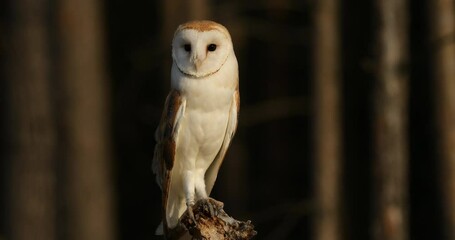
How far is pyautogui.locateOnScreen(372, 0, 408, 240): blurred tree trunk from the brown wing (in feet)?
9.15

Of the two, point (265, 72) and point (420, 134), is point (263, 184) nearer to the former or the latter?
point (265, 72)

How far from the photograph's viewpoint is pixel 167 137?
229 inches

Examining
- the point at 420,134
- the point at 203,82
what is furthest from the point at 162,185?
the point at 420,134

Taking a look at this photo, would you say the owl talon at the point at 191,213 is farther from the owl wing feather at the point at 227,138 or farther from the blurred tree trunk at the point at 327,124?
the blurred tree trunk at the point at 327,124

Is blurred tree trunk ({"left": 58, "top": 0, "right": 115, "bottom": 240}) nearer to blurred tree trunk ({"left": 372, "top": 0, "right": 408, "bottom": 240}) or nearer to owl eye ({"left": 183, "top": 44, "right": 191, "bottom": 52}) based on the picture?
blurred tree trunk ({"left": 372, "top": 0, "right": 408, "bottom": 240})

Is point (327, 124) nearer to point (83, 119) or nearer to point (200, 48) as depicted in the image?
point (83, 119)

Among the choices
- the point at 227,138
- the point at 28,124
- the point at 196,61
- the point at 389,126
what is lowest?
the point at 28,124

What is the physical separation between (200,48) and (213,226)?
2.42 feet

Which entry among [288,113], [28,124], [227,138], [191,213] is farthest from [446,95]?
[191,213]

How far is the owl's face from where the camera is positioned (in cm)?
535

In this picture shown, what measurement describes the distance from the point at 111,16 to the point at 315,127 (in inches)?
262

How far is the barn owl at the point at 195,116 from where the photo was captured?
5410mm

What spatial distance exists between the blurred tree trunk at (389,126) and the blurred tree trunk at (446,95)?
1159 millimetres

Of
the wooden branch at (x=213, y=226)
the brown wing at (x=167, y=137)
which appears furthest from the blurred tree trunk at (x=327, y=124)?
the wooden branch at (x=213, y=226)
